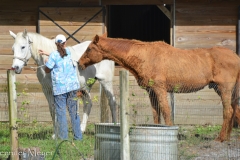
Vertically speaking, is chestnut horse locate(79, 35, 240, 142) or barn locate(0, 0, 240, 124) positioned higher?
barn locate(0, 0, 240, 124)

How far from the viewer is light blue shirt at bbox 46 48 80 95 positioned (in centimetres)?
912

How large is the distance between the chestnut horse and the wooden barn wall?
7.09 ft

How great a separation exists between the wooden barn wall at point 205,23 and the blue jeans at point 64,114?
363 centimetres

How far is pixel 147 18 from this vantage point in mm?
15984

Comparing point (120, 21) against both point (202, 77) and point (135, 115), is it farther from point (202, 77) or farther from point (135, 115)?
point (135, 115)

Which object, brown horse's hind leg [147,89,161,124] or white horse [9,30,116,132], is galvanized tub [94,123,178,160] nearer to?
brown horse's hind leg [147,89,161,124]

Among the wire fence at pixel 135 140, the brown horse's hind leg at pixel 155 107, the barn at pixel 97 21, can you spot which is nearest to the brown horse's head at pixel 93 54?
the wire fence at pixel 135 140

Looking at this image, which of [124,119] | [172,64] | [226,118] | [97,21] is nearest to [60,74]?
[172,64]

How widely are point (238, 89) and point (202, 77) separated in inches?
30.1

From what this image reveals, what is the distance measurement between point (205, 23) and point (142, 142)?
18.1 ft

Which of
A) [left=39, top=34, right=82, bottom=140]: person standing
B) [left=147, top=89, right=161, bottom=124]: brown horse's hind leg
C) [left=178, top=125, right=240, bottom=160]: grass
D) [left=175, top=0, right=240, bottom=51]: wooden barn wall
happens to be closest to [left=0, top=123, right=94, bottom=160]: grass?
[left=39, top=34, right=82, bottom=140]: person standing

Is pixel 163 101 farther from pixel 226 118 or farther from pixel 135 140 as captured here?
pixel 135 140

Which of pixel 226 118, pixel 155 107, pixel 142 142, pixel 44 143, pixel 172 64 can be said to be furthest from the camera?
pixel 172 64

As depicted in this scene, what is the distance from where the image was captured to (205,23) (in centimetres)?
1195
